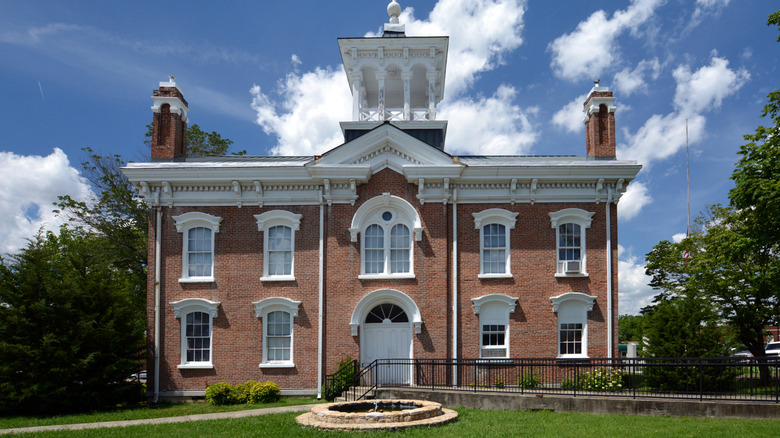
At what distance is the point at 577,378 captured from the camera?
17.3m

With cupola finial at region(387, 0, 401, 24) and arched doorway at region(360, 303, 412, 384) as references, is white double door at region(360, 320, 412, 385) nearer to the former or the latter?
arched doorway at region(360, 303, 412, 384)

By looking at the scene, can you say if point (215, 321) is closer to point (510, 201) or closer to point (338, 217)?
point (338, 217)

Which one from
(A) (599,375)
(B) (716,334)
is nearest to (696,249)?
(B) (716,334)

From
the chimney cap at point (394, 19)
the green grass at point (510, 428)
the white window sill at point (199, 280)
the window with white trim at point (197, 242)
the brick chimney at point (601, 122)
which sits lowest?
the green grass at point (510, 428)

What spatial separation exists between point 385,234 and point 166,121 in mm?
9089

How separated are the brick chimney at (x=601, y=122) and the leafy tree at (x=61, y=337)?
1678 centimetres

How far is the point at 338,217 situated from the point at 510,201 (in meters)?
5.84

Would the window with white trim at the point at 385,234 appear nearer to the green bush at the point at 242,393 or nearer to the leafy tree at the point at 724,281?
the green bush at the point at 242,393

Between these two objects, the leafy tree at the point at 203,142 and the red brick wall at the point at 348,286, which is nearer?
the red brick wall at the point at 348,286

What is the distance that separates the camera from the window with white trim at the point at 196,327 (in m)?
20.0

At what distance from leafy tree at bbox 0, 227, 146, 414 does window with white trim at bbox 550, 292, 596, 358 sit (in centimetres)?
1364

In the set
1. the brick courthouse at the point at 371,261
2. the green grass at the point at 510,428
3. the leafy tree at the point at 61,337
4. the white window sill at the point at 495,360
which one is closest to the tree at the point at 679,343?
the brick courthouse at the point at 371,261

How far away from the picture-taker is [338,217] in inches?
798

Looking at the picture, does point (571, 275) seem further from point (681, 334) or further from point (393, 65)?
point (393, 65)
